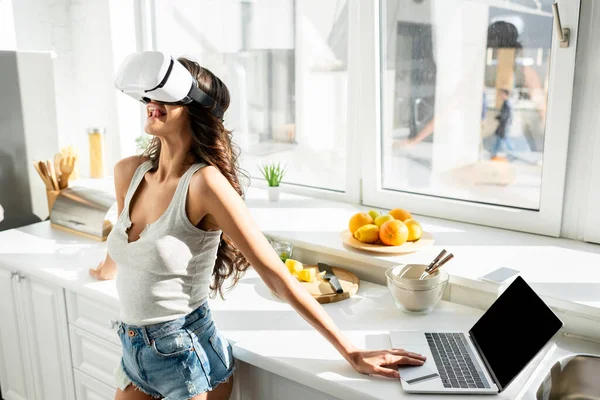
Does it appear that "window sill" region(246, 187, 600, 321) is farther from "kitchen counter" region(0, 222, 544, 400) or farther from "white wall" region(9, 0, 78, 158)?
"white wall" region(9, 0, 78, 158)

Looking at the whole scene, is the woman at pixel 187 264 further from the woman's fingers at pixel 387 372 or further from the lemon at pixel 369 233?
the lemon at pixel 369 233

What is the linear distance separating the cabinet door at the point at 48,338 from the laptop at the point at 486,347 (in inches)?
45.4

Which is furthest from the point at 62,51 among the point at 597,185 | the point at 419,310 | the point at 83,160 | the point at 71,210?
the point at 597,185

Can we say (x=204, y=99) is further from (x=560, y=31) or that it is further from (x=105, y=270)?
(x=560, y=31)

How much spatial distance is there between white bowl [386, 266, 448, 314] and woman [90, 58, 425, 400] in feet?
0.88

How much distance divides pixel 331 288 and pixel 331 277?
0.18 feet

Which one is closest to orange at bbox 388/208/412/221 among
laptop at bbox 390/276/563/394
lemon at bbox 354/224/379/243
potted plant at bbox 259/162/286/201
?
lemon at bbox 354/224/379/243

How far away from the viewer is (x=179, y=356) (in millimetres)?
1354

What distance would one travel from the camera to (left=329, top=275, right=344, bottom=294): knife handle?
1.68 m

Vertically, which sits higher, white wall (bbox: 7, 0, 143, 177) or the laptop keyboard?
white wall (bbox: 7, 0, 143, 177)

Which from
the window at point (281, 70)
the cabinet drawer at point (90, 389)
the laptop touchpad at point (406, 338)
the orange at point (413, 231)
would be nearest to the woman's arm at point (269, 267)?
the laptop touchpad at point (406, 338)

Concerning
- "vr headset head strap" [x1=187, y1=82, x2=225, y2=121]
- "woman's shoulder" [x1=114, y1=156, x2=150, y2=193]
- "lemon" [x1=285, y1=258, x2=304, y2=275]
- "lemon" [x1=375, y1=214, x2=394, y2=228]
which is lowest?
"lemon" [x1=285, y1=258, x2=304, y2=275]

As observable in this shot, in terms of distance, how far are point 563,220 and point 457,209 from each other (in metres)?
0.35

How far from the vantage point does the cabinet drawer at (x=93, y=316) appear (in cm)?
177
